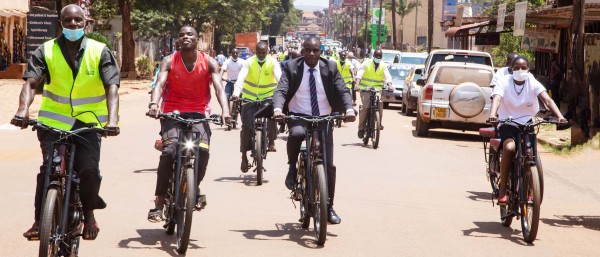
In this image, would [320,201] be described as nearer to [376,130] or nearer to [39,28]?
[376,130]

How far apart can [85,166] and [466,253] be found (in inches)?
127

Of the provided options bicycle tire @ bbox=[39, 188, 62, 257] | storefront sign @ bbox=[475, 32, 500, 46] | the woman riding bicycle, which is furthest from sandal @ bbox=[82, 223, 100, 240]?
storefront sign @ bbox=[475, 32, 500, 46]

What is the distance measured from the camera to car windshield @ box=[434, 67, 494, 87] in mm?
20734

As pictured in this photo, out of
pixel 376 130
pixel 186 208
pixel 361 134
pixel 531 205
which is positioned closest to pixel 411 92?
pixel 361 134

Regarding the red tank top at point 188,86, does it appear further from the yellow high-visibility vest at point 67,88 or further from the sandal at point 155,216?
the yellow high-visibility vest at point 67,88

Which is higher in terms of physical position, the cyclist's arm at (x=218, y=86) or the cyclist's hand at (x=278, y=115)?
the cyclist's arm at (x=218, y=86)

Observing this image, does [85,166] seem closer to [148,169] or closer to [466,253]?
[466,253]

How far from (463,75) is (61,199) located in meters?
15.3

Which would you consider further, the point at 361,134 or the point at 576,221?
the point at 361,134

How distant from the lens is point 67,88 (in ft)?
22.2

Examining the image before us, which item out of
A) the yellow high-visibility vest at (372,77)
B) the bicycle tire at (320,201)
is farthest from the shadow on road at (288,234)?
the yellow high-visibility vest at (372,77)

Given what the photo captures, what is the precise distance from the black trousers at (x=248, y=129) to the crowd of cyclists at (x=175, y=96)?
20 mm

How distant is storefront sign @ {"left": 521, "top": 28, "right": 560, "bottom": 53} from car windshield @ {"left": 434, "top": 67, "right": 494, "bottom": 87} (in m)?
10.7

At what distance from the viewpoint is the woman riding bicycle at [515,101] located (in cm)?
951
